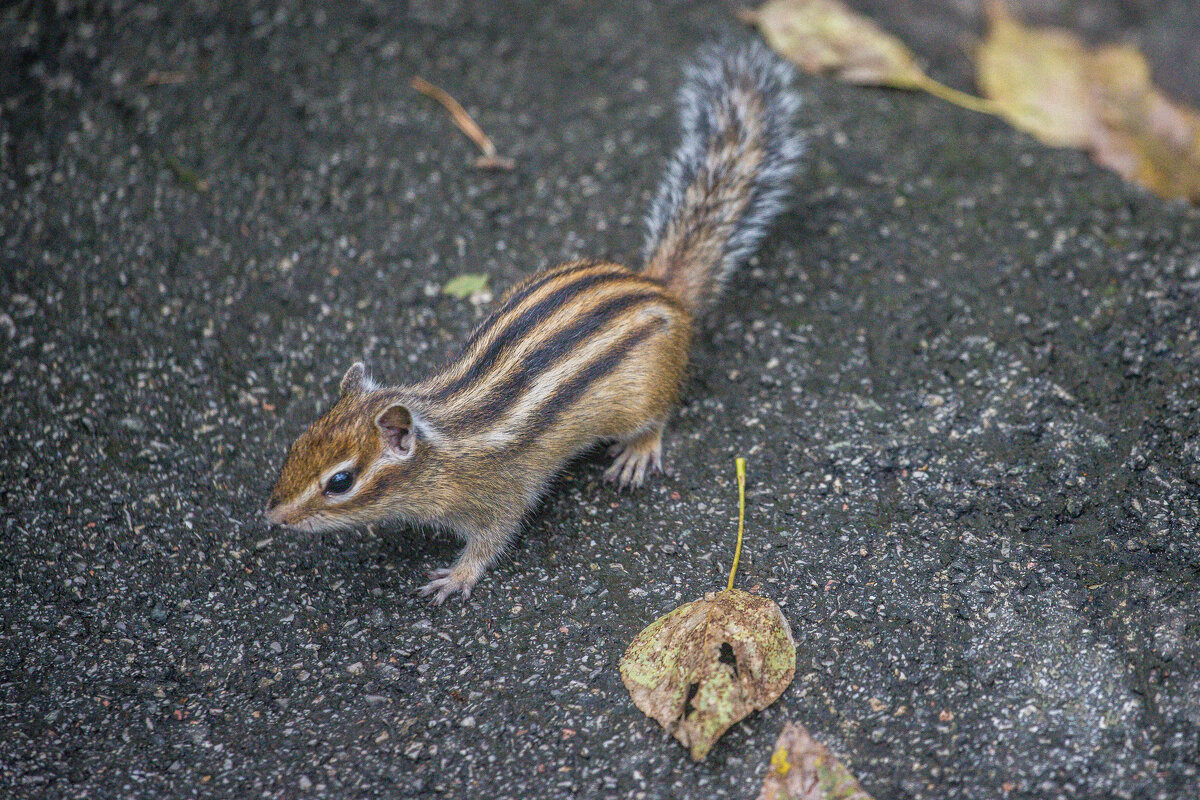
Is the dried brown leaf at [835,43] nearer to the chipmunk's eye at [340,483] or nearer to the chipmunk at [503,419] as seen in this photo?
the chipmunk at [503,419]

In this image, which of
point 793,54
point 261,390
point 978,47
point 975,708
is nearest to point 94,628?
point 261,390

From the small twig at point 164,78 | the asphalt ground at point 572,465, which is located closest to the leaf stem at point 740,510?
the asphalt ground at point 572,465

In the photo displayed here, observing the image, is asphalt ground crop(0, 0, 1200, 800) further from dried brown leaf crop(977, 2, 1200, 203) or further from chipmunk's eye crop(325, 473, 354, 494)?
chipmunk's eye crop(325, 473, 354, 494)

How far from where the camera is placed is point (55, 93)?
14.3ft

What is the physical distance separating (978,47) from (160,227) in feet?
12.9

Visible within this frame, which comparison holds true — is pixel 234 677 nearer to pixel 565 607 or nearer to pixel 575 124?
pixel 565 607

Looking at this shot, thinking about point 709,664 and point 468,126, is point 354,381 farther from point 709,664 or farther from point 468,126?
point 468,126

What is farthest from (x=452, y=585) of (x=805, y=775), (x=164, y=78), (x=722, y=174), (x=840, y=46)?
(x=840, y=46)

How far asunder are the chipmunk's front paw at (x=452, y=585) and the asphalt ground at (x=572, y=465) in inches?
1.9

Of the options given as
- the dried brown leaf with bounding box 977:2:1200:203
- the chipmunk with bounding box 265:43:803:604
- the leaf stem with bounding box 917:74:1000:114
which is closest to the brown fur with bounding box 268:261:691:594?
the chipmunk with bounding box 265:43:803:604

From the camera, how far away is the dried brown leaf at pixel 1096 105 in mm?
4559

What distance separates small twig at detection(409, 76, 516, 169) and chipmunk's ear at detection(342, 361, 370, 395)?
1.48 m

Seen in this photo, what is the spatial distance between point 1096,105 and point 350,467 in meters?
3.83

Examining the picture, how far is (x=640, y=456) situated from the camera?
351 centimetres
